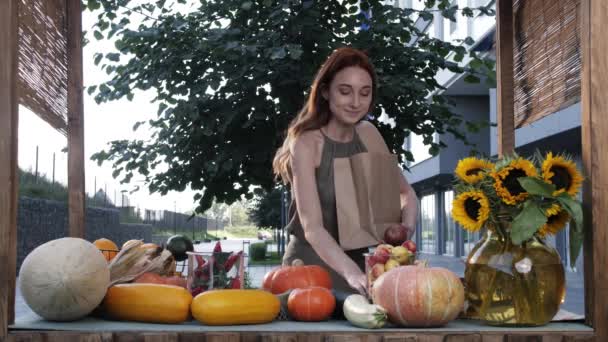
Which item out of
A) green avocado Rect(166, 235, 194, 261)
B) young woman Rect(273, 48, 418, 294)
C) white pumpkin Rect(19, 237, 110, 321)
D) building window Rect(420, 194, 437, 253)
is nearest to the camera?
white pumpkin Rect(19, 237, 110, 321)

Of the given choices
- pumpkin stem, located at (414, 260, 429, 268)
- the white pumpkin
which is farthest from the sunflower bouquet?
the white pumpkin

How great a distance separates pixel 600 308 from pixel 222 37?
4504 mm

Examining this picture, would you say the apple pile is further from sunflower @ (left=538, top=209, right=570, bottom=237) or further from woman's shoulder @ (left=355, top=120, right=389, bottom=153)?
woman's shoulder @ (left=355, top=120, right=389, bottom=153)

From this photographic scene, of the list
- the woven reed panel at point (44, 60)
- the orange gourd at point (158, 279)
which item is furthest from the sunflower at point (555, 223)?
the woven reed panel at point (44, 60)

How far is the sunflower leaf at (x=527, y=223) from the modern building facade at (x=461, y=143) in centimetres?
735

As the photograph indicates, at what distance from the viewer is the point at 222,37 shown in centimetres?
581

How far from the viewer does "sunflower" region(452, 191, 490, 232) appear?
6.04ft

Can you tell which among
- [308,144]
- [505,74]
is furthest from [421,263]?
[505,74]

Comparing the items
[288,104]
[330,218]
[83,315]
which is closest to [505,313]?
[83,315]

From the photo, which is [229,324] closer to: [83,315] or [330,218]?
[83,315]

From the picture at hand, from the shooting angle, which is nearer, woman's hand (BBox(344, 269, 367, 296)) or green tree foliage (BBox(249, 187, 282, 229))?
woman's hand (BBox(344, 269, 367, 296))

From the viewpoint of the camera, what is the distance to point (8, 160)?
1.77 metres

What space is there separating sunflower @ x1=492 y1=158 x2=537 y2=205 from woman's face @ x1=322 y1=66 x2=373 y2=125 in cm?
113

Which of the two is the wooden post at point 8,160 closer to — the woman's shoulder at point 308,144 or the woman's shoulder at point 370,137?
the woman's shoulder at point 308,144
